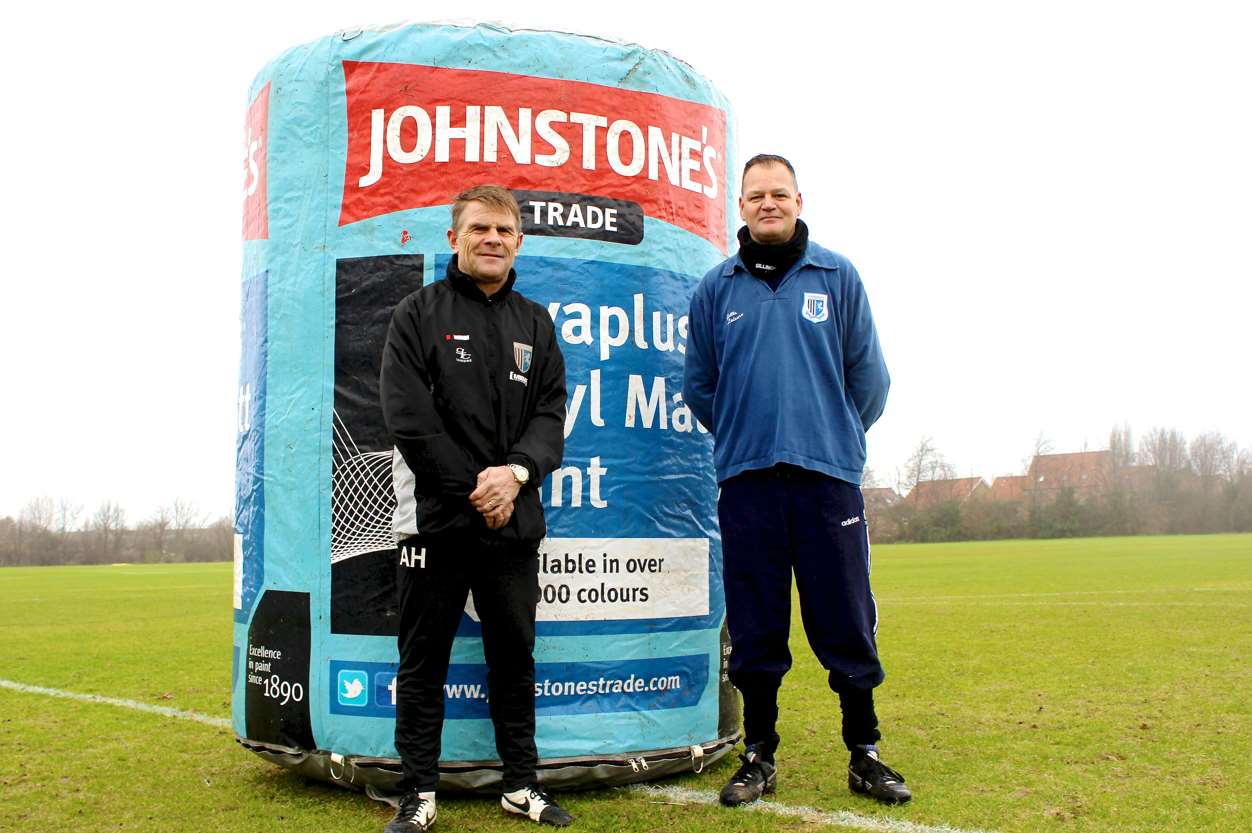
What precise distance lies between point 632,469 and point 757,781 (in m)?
1.14

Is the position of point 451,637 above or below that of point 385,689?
above

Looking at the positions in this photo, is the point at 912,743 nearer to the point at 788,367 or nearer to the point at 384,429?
the point at 788,367

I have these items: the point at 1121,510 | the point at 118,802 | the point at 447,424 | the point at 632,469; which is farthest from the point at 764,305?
the point at 1121,510

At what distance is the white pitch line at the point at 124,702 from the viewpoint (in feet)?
18.8

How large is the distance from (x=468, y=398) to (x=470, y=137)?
1.01 metres

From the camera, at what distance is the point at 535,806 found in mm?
3520

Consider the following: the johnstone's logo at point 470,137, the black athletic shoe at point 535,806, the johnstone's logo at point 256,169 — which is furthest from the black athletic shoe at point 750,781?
the johnstone's logo at point 256,169

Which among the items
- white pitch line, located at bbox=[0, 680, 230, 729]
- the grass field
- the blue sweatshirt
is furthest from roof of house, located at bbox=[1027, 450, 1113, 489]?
the blue sweatshirt

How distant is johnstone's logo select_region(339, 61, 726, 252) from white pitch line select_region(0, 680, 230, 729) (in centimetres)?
300

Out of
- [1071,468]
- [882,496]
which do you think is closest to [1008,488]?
[1071,468]

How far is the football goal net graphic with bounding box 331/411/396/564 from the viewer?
388cm

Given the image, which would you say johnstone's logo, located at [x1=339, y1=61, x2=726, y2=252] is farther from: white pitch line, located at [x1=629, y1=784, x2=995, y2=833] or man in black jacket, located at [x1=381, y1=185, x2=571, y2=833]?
Result: white pitch line, located at [x1=629, y1=784, x2=995, y2=833]

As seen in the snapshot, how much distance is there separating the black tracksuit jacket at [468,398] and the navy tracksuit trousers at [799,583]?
70 cm

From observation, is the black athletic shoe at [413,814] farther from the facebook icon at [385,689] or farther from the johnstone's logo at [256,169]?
the johnstone's logo at [256,169]
